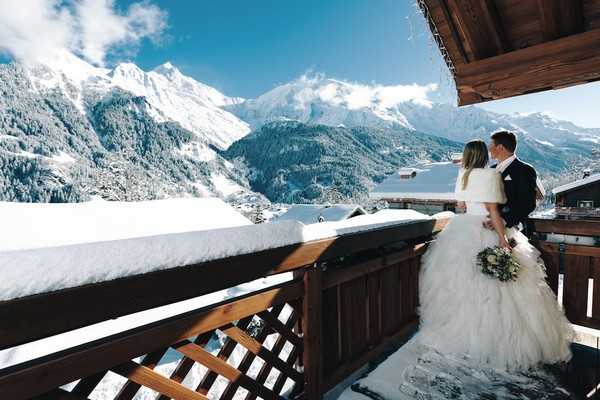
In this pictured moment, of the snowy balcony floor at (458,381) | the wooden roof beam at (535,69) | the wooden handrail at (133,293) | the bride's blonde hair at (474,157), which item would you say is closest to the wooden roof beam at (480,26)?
the wooden roof beam at (535,69)

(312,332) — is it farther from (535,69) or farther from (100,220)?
(100,220)

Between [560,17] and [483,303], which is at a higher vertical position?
[560,17]

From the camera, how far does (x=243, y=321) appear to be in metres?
1.51

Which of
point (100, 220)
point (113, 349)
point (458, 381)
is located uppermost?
point (113, 349)

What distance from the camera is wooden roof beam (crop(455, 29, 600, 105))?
2.32 metres

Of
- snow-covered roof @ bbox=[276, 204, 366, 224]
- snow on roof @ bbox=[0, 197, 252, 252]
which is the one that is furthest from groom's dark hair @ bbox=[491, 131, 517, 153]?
snow-covered roof @ bbox=[276, 204, 366, 224]

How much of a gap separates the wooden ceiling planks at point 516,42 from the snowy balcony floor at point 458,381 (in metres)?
2.31

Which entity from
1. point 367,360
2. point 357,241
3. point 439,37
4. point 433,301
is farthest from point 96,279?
point 439,37

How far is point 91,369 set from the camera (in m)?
0.98

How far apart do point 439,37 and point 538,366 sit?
2.81 m

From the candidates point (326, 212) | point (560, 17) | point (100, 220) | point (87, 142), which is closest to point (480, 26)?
point (560, 17)

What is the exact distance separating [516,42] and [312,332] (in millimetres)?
2937

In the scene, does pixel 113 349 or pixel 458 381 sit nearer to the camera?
pixel 113 349

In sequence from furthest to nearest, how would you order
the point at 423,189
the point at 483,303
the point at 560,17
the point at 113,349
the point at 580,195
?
the point at 423,189, the point at 580,195, the point at 483,303, the point at 560,17, the point at 113,349
